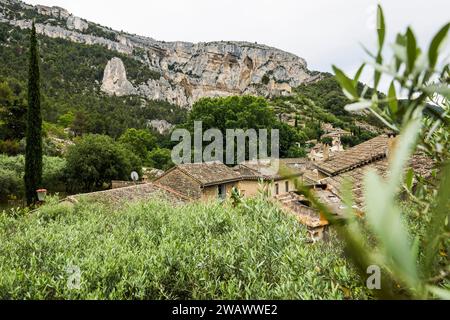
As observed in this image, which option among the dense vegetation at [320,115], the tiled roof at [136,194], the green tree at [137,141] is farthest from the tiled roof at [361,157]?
the dense vegetation at [320,115]

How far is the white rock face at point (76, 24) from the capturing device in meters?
115

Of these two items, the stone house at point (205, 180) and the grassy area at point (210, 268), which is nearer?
the grassy area at point (210, 268)

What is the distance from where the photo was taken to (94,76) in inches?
3450

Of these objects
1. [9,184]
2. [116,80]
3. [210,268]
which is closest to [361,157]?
[210,268]

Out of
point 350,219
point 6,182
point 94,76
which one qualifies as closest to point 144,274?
point 350,219

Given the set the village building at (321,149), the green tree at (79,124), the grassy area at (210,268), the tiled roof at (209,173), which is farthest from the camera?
the green tree at (79,124)

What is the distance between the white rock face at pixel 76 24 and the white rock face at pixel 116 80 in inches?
1196

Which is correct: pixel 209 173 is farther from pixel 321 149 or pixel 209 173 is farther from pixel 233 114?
pixel 321 149

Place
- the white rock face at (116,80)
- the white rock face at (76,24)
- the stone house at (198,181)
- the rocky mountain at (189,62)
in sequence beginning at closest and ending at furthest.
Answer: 1. the stone house at (198,181)
2. the white rock face at (116,80)
3. the rocky mountain at (189,62)
4. the white rock face at (76,24)

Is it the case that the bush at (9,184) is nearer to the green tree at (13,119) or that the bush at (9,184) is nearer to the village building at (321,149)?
the green tree at (13,119)

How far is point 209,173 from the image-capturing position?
22.8m

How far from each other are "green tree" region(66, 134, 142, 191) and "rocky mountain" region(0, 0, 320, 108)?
225 ft

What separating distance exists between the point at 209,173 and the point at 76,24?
11358cm
